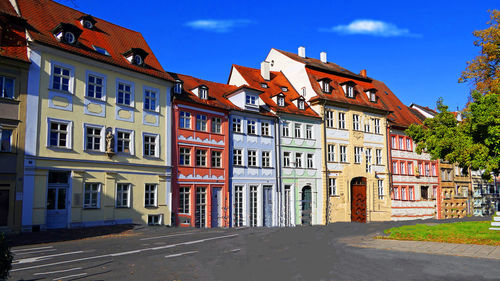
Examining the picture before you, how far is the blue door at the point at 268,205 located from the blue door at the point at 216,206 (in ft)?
14.2

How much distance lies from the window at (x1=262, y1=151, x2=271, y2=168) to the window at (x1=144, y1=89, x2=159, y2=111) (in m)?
9.76

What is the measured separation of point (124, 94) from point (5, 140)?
7133mm

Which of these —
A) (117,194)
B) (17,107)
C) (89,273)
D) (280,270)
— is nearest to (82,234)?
(117,194)

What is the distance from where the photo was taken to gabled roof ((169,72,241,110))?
92.6 ft

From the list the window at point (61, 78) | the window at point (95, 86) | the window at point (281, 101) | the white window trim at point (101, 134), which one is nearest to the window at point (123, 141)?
the white window trim at point (101, 134)

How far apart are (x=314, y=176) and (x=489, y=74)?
1470cm

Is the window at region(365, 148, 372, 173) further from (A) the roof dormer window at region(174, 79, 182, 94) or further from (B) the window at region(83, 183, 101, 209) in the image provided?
(B) the window at region(83, 183, 101, 209)

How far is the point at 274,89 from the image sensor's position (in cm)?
3653

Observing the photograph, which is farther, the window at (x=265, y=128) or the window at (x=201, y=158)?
the window at (x=265, y=128)

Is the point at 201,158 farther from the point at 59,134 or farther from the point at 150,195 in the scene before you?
the point at 59,134

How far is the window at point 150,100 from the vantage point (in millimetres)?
25578

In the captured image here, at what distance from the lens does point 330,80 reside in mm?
37438

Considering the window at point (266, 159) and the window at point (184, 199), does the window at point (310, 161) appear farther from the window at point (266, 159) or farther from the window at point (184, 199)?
the window at point (184, 199)

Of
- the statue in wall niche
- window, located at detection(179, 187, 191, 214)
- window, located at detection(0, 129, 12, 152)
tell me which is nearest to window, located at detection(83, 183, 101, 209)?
the statue in wall niche
